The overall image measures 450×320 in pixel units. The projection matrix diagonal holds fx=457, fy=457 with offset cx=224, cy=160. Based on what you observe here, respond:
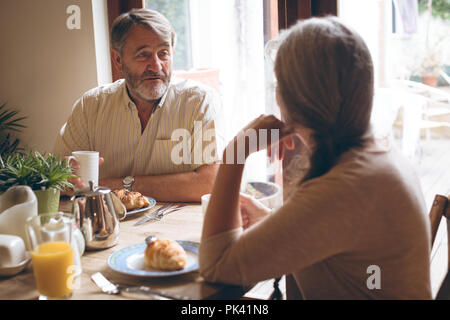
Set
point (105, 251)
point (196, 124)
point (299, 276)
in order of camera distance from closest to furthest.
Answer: point (299, 276) < point (105, 251) < point (196, 124)

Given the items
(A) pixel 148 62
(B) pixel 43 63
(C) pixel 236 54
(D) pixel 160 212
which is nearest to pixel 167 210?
(D) pixel 160 212

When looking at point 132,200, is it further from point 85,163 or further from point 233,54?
point 233,54

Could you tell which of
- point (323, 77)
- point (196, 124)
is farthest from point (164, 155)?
point (323, 77)

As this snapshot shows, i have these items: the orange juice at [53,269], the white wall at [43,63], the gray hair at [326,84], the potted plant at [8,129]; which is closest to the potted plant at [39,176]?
the orange juice at [53,269]

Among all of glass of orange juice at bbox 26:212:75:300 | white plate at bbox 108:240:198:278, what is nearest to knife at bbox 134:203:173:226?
white plate at bbox 108:240:198:278

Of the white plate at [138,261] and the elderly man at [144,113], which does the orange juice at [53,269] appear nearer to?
the white plate at [138,261]

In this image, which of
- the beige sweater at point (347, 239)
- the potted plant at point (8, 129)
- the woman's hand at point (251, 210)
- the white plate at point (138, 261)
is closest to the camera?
the beige sweater at point (347, 239)

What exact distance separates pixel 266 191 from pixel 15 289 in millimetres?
794

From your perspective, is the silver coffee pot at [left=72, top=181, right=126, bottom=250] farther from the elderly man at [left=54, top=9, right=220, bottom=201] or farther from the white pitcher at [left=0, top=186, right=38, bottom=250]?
the elderly man at [left=54, top=9, right=220, bottom=201]

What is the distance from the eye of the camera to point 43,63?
3000mm

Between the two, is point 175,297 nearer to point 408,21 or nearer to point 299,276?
point 299,276

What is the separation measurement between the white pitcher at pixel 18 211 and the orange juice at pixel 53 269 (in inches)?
8.0

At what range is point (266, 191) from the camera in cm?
151

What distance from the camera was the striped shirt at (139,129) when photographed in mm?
2107
